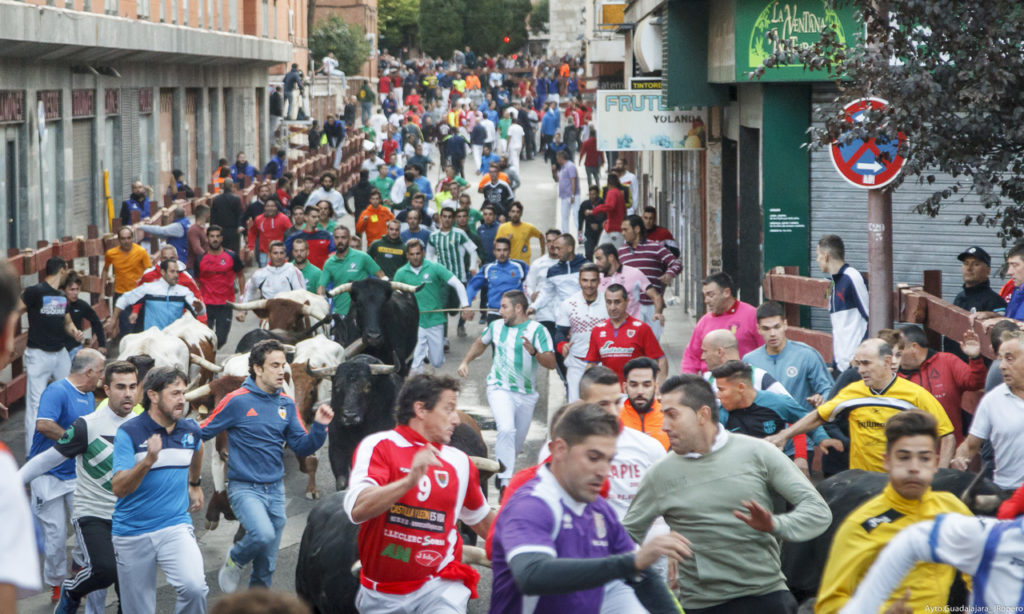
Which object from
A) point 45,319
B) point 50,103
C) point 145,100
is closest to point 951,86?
point 45,319

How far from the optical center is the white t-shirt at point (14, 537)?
3254 mm

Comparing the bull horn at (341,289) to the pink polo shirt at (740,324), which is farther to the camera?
the bull horn at (341,289)

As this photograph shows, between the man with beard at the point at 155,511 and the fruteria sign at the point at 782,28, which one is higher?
the fruteria sign at the point at 782,28

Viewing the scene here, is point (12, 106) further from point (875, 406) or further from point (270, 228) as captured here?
point (875, 406)

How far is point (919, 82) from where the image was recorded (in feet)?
30.6

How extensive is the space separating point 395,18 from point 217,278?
83.8 m

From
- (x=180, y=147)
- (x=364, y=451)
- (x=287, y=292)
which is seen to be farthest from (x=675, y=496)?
(x=180, y=147)

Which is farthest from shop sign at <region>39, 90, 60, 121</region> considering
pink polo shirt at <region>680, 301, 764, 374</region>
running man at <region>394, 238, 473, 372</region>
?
pink polo shirt at <region>680, 301, 764, 374</region>

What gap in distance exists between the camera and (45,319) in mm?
14633

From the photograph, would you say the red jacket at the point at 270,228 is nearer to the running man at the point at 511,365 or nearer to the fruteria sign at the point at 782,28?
the fruteria sign at the point at 782,28

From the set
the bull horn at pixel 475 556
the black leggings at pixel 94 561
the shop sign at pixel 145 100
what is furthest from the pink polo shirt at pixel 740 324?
the shop sign at pixel 145 100

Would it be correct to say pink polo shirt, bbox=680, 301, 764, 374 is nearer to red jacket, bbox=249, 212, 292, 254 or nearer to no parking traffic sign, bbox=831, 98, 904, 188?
no parking traffic sign, bbox=831, 98, 904, 188

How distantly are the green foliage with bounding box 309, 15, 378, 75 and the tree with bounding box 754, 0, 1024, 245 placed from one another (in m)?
62.0

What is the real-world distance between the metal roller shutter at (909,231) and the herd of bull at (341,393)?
15.1ft
